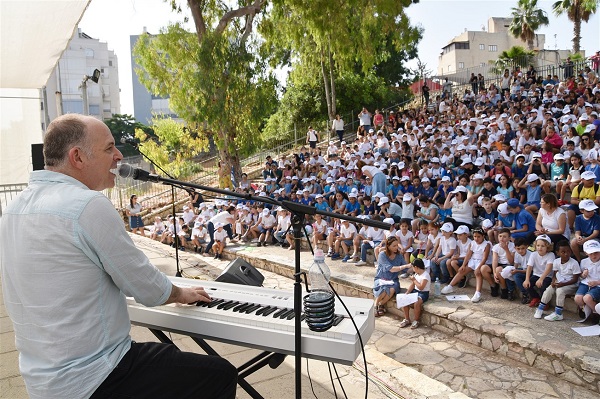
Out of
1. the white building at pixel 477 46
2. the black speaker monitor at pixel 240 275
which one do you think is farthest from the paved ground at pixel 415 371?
the white building at pixel 477 46

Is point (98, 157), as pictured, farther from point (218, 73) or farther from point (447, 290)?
point (218, 73)

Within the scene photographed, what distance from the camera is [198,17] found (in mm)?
14273

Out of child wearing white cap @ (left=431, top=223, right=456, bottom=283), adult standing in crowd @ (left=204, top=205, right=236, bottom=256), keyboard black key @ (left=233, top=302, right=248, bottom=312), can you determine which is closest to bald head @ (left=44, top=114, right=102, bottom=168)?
keyboard black key @ (left=233, top=302, right=248, bottom=312)

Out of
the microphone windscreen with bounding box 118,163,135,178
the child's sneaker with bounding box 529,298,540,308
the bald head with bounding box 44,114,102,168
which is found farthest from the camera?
the child's sneaker with bounding box 529,298,540,308

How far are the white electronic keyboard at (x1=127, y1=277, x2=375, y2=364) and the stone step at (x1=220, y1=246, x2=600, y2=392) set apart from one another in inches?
132

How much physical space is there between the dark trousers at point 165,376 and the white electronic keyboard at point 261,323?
0.21 m

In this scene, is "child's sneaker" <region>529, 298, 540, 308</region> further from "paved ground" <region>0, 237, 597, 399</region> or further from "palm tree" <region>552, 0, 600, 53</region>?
"palm tree" <region>552, 0, 600, 53</region>

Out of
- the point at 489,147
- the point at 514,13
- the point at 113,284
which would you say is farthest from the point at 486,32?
the point at 113,284

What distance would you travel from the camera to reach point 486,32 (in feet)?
158

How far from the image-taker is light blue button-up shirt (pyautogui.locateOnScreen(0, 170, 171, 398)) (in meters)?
1.60

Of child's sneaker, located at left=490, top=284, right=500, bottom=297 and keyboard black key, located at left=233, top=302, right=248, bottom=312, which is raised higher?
keyboard black key, located at left=233, top=302, right=248, bottom=312

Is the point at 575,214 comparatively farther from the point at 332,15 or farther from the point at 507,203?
the point at 332,15

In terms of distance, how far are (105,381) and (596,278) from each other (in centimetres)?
541

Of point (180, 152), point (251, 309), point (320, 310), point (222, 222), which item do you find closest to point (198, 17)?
point (180, 152)
